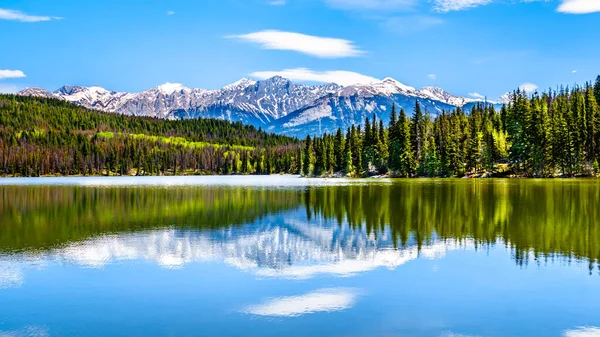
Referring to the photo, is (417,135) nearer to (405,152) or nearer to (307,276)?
(405,152)

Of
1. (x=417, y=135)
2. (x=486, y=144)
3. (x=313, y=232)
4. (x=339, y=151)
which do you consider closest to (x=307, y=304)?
(x=313, y=232)

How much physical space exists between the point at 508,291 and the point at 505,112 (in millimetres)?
151820

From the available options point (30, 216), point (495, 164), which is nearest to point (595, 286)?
point (30, 216)

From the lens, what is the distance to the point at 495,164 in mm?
136250

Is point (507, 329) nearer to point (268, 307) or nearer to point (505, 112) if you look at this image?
point (268, 307)

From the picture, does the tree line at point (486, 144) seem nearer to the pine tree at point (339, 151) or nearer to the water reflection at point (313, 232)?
the pine tree at point (339, 151)

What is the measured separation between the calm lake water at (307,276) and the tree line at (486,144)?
278 feet

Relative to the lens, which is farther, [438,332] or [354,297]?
[354,297]

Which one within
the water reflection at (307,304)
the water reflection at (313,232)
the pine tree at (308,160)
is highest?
the pine tree at (308,160)

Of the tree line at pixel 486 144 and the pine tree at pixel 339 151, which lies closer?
the tree line at pixel 486 144

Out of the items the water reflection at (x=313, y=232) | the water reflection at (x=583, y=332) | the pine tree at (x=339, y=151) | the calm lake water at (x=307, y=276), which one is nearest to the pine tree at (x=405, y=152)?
the pine tree at (x=339, y=151)

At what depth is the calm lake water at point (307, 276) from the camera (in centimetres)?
1617

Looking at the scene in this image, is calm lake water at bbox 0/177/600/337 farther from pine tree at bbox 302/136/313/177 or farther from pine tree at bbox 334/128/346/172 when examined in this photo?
pine tree at bbox 302/136/313/177

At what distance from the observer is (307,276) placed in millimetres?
22719
